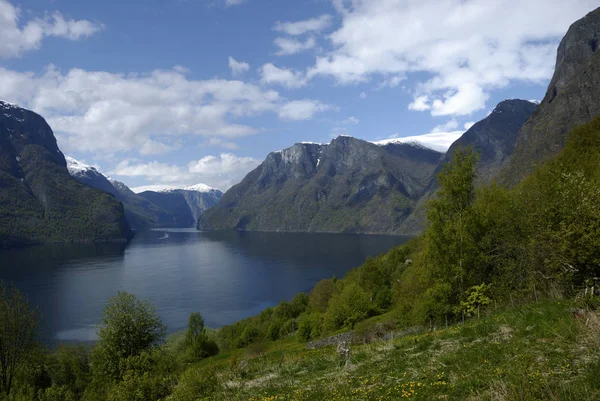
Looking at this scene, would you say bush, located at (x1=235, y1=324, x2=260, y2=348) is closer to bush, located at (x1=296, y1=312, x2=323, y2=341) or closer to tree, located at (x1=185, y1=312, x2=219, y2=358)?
tree, located at (x1=185, y1=312, x2=219, y2=358)

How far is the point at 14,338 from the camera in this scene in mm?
37188

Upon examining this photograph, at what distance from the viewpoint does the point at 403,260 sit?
105 meters

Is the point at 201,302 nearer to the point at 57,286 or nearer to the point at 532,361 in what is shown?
the point at 57,286

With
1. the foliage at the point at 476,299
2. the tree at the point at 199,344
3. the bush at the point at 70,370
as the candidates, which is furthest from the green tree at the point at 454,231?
the tree at the point at 199,344

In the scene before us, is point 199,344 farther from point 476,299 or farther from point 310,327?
point 476,299

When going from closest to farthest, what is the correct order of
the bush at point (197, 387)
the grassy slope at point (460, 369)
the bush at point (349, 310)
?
the grassy slope at point (460, 369), the bush at point (197, 387), the bush at point (349, 310)

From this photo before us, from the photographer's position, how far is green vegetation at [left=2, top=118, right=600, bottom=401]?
10984mm

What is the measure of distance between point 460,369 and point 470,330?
5.63 meters

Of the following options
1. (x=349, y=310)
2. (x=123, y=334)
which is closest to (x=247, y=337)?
(x=349, y=310)

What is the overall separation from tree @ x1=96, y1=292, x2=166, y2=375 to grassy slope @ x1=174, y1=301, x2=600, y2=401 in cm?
2787

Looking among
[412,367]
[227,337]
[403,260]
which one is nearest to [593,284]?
[412,367]

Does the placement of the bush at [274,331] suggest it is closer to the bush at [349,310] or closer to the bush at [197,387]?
the bush at [349,310]

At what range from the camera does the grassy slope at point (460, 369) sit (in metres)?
9.45

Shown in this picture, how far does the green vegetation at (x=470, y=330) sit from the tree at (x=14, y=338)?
0.90 metres
